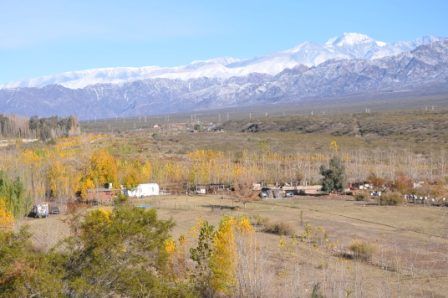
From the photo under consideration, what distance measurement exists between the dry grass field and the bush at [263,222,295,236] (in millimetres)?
548

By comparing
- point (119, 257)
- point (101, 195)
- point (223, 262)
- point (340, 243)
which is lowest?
point (101, 195)

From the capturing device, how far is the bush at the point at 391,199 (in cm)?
4922

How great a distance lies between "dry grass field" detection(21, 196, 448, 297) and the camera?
22.8m

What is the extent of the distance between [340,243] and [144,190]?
32.5m

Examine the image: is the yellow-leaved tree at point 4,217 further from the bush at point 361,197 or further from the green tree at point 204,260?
the bush at point 361,197

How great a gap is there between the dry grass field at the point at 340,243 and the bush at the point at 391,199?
1138 millimetres

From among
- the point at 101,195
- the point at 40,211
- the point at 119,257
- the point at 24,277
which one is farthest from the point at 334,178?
the point at 24,277

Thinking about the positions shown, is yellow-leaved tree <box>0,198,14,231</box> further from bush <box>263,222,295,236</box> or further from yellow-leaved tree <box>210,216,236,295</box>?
bush <box>263,222,295,236</box>

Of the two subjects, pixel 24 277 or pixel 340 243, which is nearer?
pixel 24 277

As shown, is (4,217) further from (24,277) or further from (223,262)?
(24,277)

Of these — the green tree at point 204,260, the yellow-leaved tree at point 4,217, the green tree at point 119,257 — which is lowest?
the yellow-leaved tree at point 4,217

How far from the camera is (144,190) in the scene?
62.0m

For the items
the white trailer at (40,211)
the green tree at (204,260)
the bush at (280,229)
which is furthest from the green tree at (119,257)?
the white trailer at (40,211)

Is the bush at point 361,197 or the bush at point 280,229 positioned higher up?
the bush at point 280,229
